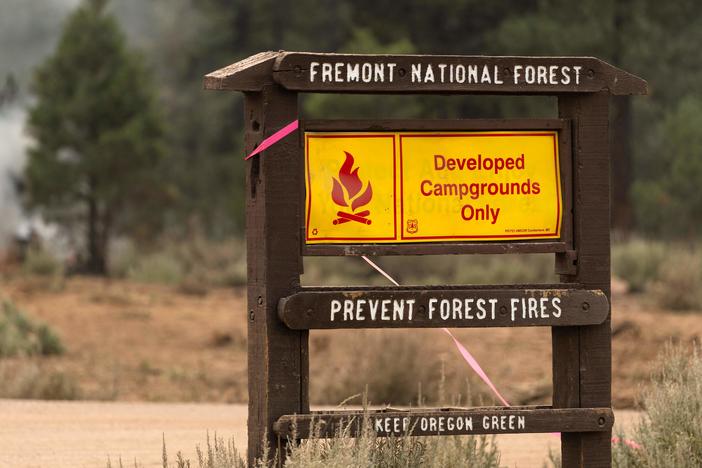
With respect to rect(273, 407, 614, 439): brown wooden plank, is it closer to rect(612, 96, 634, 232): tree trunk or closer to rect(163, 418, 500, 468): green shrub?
rect(163, 418, 500, 468): green shrub

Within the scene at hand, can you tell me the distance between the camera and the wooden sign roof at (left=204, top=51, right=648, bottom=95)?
20.0 ft

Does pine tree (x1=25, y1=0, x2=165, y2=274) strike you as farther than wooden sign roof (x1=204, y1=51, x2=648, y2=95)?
Yes

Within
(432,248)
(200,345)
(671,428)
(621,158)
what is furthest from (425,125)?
(621,158)

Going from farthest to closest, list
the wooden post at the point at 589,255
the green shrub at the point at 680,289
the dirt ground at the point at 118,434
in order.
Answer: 1. the green shrub at the point at 680,289
2. the dirt ground at the point at 118,434
3. the wooden post at the point at 589,255

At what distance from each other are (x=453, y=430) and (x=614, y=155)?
2455 centimetres

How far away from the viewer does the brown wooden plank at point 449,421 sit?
20.1 feet

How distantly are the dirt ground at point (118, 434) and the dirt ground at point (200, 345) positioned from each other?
2007mm

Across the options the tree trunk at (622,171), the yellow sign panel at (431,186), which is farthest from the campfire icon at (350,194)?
the tree trunk at (622,171)

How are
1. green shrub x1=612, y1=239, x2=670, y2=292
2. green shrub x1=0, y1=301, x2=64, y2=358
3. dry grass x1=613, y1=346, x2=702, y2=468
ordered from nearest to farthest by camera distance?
dry grass x1=613, y1=346, x2=702, y2=468
green shrub x1=0, y1=301, x2=64, y2=358
green shrub x1=612, y1=239, x2=670, y2=292

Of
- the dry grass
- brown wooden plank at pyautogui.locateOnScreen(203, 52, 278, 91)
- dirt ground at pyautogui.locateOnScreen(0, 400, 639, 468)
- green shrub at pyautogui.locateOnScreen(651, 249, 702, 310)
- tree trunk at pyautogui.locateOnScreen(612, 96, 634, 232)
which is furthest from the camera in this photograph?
tree trunk at pyautogui.locateOnScreen(612, 96, 634, 232)

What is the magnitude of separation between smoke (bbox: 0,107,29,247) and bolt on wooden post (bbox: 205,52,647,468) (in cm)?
2385

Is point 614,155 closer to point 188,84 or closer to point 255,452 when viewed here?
point 188,84

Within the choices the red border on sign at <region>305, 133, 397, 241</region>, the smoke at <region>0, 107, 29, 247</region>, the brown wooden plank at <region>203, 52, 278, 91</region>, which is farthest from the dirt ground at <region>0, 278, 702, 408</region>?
the smoke at <region>0, 107, 29, 247</region>

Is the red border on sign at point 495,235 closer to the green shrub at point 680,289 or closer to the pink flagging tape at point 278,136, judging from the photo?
the pink flagging tape at point 278,136
